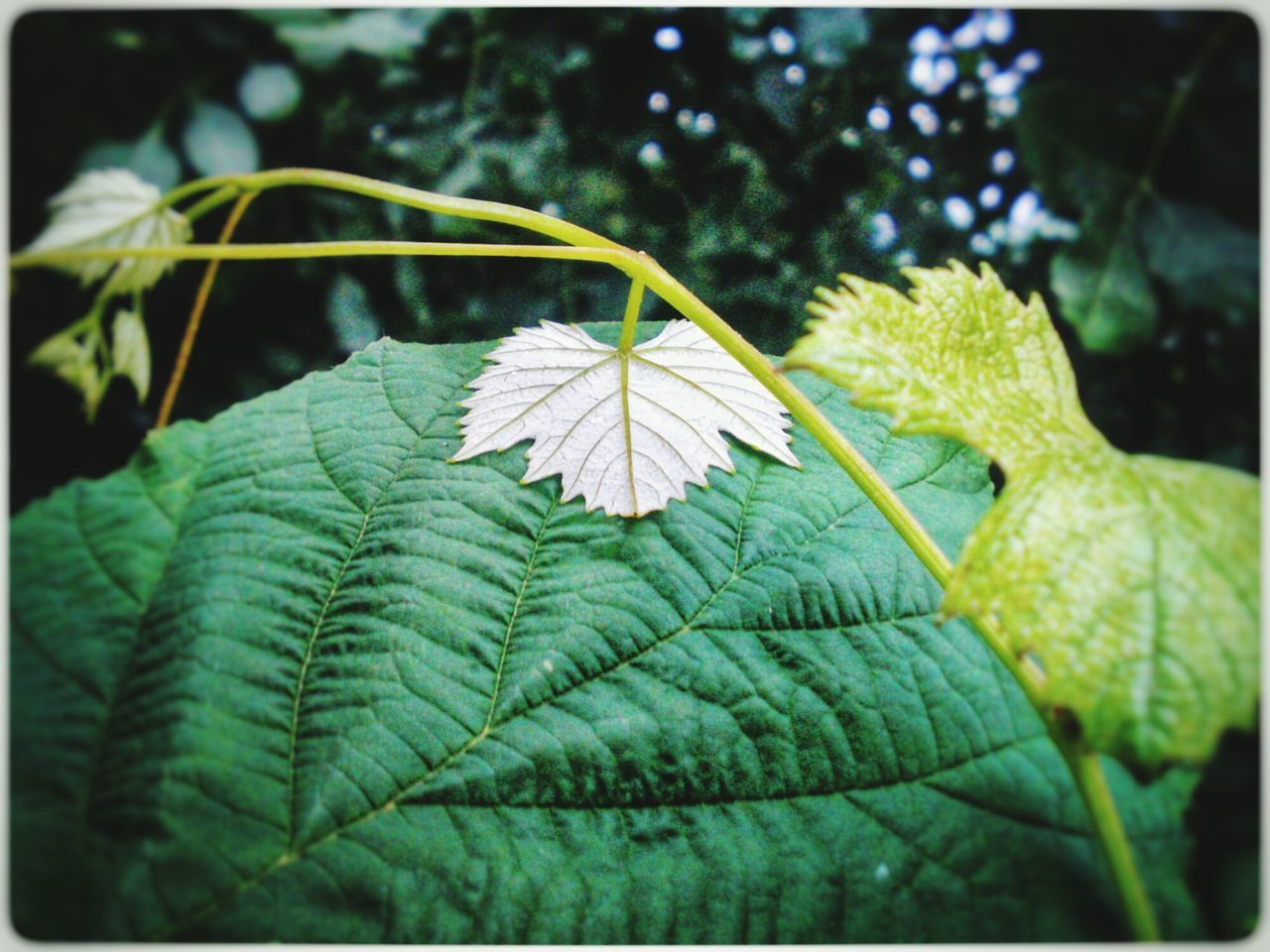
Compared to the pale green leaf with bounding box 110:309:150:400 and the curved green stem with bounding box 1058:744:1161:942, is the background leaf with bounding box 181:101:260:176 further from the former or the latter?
the curved green stem with bounding box 1058:744:1161:942

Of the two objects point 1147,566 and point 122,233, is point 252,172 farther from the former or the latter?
point 1147,566

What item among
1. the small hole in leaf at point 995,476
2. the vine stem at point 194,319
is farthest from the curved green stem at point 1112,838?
the vine stem at point 194,319

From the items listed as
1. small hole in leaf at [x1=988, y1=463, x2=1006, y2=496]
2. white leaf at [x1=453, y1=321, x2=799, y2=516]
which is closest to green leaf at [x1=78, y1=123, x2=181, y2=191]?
white leaf at [x1=453, y1=321, x2=799, y2=516]

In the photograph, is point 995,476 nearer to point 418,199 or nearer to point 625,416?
point 625,416

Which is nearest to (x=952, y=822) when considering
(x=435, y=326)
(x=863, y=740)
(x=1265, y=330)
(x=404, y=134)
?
(x=863, y=740)

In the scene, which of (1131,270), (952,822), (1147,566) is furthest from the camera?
(1131,270)

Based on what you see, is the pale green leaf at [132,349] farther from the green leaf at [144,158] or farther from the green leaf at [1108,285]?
the green leaf at [1108,285]
